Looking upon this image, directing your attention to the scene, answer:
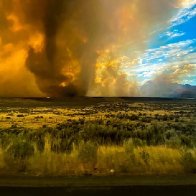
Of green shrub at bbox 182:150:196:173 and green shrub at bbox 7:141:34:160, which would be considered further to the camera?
green shrub at bbox 7:141:34:160

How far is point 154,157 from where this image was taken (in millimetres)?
12430

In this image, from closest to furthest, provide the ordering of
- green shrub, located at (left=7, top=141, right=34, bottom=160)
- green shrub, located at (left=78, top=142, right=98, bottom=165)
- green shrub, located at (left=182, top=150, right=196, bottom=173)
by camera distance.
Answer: green shrub, located at (left=182, top=150, right=196, bottom=173), green shrub, located at (left=78, top=142, right=98, bottom=165), green shrub, located at (left=7, top=141, right=34, bottom=160)

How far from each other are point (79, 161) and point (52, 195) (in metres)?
4.48

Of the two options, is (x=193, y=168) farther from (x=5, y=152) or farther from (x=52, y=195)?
(x=5, y=152)

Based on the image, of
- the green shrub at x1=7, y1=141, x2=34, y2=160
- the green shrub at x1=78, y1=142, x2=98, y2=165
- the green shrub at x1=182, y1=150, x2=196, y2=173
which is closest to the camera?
the green shrub at x1=182, y1=150, x2=196, y2=173

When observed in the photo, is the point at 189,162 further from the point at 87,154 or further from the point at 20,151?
the point at 20,151

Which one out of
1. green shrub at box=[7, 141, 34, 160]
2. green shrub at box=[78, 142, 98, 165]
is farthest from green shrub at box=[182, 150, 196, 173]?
green shrub at box=[7, 141, 34, 160]

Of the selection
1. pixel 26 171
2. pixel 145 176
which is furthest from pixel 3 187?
pixel 145 176

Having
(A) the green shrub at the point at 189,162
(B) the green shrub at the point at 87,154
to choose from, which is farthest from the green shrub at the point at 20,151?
(A) the green shrub at the point at 189,162

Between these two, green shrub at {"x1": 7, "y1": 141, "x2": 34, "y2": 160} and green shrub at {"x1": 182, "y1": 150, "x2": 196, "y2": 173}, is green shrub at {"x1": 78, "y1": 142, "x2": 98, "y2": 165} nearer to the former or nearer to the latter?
green shrub at {"x1": 7, "y1": 141, "x2": 34, "y2": 160}

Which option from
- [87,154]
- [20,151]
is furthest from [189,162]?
[20,151]

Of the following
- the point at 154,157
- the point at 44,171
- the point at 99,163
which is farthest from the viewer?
the point at 154,157

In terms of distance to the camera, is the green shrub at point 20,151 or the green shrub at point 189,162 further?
the green shrub at point 20,151

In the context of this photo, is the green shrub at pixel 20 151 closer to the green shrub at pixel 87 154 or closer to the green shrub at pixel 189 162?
the green shrub at pixel 87 154
